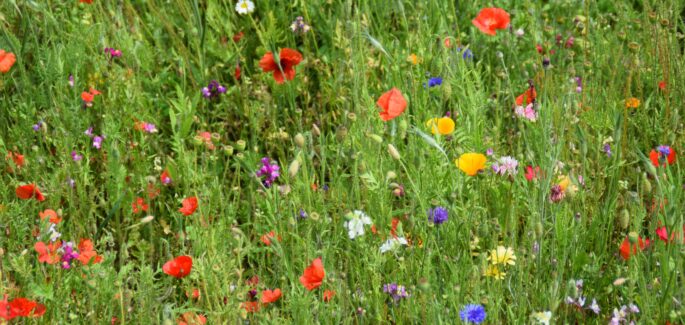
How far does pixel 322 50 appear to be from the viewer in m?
3.38

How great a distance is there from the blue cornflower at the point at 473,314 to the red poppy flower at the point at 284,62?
50.6 inches

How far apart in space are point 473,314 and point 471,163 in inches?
18.4

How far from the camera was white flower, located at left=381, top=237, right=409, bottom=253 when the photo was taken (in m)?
2.08

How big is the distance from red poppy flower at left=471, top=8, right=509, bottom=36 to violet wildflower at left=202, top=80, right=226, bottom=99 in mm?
847

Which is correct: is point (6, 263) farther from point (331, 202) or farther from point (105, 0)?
point (105, 0)

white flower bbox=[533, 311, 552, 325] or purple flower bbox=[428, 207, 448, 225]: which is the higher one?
purple flower bbox=[428, 207, 448, 225]

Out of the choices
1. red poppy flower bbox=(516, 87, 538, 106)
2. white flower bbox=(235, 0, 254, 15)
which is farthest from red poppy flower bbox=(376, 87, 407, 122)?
white flower bbox=(235, 0, 254, 15)

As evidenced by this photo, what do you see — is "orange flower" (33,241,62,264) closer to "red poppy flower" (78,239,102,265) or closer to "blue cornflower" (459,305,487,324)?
"red poppy flower" (78,239,102,265)

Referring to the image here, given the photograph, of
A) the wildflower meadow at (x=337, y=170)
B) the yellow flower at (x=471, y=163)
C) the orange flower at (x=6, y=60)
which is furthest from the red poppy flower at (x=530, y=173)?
the orange flower at (x=6, y=60)

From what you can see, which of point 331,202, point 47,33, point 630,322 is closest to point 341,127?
point 331,202

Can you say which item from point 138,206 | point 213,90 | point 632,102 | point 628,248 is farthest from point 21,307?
point 632,102

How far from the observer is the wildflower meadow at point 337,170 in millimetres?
2109

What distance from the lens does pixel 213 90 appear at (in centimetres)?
310

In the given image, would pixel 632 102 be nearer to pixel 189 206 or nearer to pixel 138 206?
pixel 189 206
